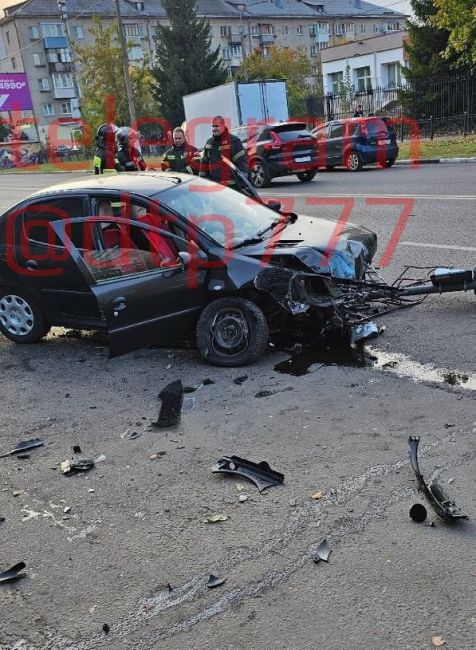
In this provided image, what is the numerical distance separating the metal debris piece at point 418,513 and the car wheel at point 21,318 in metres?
4.34

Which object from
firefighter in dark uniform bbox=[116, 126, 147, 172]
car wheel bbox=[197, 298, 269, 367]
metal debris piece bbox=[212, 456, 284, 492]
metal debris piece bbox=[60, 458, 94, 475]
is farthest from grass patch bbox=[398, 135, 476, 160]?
metal debris piece bbox=[60, 458, 94, 475]

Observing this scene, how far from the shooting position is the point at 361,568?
9.44 ft

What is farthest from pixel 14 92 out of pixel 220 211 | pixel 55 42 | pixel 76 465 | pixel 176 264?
pixel 76 465

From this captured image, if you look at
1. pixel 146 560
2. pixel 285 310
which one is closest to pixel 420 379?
pixel 285 310

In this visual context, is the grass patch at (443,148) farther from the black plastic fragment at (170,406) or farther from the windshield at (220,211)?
the black plastic fragment at (170,406)

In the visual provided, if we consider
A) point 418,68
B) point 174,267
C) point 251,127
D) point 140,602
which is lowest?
point 140,602

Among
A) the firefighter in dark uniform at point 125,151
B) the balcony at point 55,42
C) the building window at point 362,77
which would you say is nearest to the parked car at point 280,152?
the firefighter in dark uniform at point 125,151

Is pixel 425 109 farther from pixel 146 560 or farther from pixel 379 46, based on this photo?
pixel 146 560

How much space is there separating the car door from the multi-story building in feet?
216

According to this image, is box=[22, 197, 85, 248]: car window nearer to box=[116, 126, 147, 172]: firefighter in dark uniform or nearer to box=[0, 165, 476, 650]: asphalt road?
box=[0, 165, 476, 650]: asphalt road

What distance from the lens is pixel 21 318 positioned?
6531mm

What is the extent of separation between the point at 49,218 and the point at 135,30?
251ft

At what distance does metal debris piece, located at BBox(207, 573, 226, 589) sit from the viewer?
2885 millimetres

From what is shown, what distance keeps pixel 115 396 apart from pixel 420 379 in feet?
7.66
